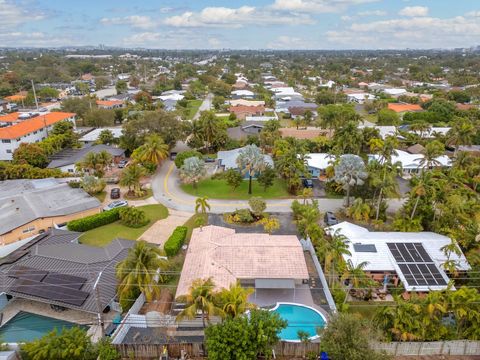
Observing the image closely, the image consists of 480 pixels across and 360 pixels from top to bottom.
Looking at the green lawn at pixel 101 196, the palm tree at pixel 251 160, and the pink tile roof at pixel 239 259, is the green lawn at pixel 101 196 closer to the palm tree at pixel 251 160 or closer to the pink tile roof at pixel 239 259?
the pink tile roof at pixel 239 259

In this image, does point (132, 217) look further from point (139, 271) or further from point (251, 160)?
point (251, 160)

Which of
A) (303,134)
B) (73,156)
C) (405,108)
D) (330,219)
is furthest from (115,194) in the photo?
(405,108)

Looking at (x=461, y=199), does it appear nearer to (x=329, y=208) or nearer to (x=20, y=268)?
(x=329, y=208)

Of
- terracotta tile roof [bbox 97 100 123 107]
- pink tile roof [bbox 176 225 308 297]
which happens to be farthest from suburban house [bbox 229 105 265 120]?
pink tile roof [bbox 176 225 308 297]

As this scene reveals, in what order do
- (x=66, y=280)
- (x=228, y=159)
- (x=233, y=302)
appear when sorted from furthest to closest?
(x=228, y=159), (x=66, y=280), (x=233, y=302)

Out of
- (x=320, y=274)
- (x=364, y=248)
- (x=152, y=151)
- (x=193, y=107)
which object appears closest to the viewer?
(x=320, y=274)

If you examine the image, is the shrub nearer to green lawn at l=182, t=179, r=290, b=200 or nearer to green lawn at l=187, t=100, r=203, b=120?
green lawn at l=182, t=179, r=290, b=200
